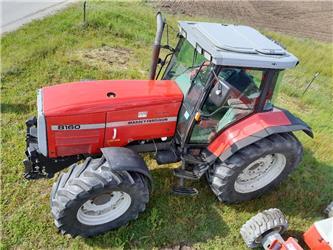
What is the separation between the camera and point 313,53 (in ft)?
39.4

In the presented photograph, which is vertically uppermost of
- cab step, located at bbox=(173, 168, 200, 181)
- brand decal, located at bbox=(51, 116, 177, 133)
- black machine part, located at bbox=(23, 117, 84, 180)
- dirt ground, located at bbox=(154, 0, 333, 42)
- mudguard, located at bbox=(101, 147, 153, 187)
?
brand decal, located at bbox=(51, 116, 177, 133)

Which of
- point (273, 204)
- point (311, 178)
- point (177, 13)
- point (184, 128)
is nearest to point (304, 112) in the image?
point (311, 178)

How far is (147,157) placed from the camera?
5426 millimetres

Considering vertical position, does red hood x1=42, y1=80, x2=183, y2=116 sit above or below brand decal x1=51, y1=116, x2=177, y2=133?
above

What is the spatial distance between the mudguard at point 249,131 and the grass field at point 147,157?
85 cm

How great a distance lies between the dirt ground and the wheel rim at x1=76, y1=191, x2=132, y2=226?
35.8 feet

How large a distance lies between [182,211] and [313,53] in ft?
30.9

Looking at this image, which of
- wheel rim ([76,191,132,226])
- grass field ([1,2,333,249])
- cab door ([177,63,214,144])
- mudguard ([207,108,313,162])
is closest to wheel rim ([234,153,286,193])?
grass field ([1,2,333,249])

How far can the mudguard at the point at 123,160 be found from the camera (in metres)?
3.82

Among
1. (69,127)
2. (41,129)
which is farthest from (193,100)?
(41,129)

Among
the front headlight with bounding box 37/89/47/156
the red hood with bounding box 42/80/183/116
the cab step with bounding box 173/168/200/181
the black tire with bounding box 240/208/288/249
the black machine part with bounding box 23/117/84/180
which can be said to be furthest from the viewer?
the cab step with bounding box 173/168/200/181

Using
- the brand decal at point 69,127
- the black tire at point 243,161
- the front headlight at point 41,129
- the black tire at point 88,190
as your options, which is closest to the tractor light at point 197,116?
the black tire at point 243,161

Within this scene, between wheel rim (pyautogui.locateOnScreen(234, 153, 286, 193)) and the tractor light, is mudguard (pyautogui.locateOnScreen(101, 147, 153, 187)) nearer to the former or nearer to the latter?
the tractor light

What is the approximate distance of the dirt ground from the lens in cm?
1449
